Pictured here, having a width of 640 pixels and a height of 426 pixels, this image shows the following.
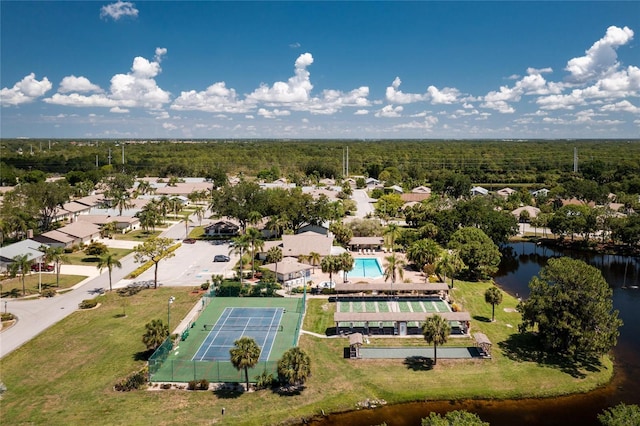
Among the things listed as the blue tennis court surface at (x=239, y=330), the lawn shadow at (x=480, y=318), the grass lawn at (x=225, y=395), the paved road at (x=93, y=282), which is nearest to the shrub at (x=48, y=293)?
the paved road at (x=93, y=282)

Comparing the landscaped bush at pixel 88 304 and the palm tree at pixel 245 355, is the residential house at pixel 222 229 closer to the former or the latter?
the landscaped bush at pixel 88 304

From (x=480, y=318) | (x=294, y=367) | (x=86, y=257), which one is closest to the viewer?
(x=294, y=367)

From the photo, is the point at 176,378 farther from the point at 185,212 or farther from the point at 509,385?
the point at 185,212

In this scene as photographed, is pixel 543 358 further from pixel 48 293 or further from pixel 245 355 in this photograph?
pixel 48 293

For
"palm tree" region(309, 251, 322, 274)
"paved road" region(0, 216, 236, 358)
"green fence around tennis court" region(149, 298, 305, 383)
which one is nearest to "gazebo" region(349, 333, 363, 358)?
"green fence around tennis court" region(149, 298, 305, 383)

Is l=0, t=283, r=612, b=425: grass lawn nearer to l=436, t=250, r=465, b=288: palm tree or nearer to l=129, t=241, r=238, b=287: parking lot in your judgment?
l=436, t=250, r=465, b=288: palm tree

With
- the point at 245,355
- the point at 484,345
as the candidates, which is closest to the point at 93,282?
the point at 245,355
